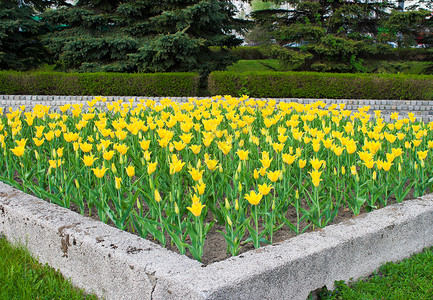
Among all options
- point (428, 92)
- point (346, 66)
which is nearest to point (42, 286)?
point (428, 92)

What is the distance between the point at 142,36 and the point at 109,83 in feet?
9.33

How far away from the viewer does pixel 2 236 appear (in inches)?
115

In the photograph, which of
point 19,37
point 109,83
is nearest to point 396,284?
point 109,83

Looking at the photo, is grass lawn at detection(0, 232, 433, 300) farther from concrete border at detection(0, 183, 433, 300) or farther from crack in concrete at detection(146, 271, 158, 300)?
crack in concrete at detection(146, 271, 158, 300)

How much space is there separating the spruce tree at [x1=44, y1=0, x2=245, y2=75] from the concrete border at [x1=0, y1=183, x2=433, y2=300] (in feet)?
34.3

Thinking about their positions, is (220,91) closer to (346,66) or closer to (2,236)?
(346,66)

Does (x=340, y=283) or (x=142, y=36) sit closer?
(x=340, y=283)

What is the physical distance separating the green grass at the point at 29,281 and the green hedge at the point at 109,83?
9.82m

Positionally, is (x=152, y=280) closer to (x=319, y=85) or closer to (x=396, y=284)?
Result: (x=396, y=284)

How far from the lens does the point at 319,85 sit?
1180 cm

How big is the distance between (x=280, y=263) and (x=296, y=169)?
4.35ft

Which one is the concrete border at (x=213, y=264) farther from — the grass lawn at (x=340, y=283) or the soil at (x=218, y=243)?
the soil at (x=218, y=243)

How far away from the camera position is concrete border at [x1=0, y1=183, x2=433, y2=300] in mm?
1831

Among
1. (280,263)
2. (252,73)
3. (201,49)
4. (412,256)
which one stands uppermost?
(201,49)
